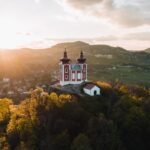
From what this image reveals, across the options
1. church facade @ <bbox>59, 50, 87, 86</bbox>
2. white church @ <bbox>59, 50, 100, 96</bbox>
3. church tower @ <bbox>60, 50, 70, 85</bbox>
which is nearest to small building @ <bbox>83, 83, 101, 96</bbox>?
white church @ <bbox>59, 50, 100, 96</bbox>

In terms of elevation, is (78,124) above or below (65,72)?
below

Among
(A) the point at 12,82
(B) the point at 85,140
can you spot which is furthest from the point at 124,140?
(A) the point at 12,82

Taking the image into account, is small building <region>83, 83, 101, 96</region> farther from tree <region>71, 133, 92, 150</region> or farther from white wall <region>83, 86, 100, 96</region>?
tree <region>71, 133, 92, 150</region>

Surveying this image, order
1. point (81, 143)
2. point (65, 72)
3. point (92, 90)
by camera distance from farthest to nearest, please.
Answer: point (65, 72), point (92, 90), point (81, 143)

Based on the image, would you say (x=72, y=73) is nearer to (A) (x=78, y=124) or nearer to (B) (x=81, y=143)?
(A) (x=78, y=124)

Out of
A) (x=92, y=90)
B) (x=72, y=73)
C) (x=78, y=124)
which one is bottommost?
(x=78, y=124)

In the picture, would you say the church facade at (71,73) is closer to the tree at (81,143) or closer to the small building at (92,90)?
the small building at (92,90)

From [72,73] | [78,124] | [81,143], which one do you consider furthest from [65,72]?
[81,143]

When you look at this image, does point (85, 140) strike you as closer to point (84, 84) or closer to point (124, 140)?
point (124, 140)

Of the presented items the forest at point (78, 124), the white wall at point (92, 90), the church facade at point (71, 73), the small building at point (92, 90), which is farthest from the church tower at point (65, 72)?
the forest at point (78, 124)
